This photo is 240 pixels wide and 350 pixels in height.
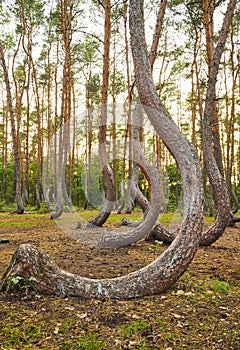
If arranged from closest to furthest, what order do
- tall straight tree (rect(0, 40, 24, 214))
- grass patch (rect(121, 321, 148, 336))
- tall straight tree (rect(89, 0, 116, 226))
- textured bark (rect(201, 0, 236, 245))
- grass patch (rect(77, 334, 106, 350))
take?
1. grass patch (rect(77, 334, 106, 350))
2. grass patch (rect(121, 321, 148, 336))
3. textured bark (rect(201, 0, 236, 245))
4. tall straight tree (rect(89, 0, 116, 226))
5. tall straight tree (rect(0, 40, 24, 214))

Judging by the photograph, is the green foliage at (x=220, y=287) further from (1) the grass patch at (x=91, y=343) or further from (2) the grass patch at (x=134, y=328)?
(1) the grass patch at (x=91, y=343)

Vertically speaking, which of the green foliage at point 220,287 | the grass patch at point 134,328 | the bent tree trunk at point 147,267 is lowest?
the grass patch at point 134,328

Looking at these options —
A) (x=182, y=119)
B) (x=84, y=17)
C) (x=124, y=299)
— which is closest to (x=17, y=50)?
(x=84, y=17)

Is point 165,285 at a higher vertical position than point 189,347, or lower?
higher

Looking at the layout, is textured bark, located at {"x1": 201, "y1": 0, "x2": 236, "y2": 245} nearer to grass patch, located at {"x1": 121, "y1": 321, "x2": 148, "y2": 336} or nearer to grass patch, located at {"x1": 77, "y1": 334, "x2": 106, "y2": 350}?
grass patch, located at {"x1": 121, "y1": 321, "x2": 148, "y2": 336}

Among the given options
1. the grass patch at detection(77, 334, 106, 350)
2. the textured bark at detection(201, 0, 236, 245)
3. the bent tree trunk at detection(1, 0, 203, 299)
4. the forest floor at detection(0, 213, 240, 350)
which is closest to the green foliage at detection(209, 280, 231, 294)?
the forest floor at detection(0, 213, 240, 350)

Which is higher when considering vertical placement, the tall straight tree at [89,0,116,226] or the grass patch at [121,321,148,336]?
the tall straight tree at [89,0,116,226]

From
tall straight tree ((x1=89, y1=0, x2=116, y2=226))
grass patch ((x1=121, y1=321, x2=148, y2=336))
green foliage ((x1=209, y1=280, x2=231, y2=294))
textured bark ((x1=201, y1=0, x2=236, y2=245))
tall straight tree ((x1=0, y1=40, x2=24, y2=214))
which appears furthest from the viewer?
tall straight tree ((x1=0, y1=40, x2=24, y2=214))

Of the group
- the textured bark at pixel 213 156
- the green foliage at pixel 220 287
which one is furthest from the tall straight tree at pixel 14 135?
the green foliage at pixel 220 287

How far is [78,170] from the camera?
30828 mm

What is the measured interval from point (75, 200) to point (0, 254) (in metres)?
25.9

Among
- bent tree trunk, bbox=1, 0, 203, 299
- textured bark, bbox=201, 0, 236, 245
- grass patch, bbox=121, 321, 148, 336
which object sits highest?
textured bark, bbox=201, 0, 236, 245

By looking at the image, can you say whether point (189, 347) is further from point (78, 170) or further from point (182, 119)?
point (78, 170)

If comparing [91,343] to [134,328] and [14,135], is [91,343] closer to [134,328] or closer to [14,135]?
[134,328]
